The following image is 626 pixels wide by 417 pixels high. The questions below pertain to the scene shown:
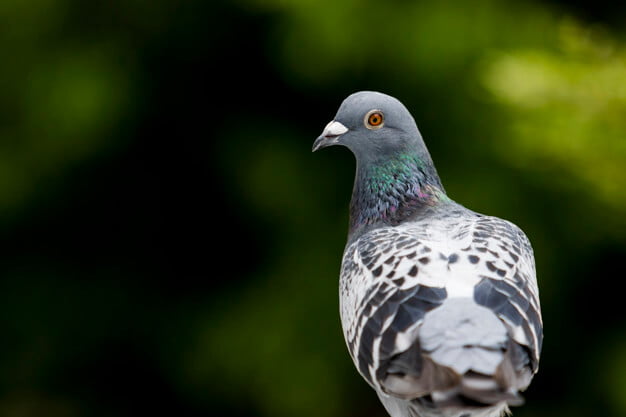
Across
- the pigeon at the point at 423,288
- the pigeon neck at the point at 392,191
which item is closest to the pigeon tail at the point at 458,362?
the pigeon at the point at 423,288

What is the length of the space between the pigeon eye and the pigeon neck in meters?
0.14

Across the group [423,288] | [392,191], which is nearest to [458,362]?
[423,288]

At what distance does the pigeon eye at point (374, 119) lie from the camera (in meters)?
2.68

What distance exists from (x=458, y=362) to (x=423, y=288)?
1.01 ft

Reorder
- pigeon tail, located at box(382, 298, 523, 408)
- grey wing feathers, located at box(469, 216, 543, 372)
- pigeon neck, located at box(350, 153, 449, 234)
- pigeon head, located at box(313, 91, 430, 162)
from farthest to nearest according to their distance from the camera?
pigeon neck, located at box(350, 153, 449, 234), pigeon head, located at box(313, 91, 430, 162), grey wing feathers, located at box(469, 216, 543, 372), pigeon tail, located at box(382, 298, 523, 408)

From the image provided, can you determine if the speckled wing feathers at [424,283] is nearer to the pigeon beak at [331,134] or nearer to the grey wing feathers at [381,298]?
the grey wing feathers at [381,298]

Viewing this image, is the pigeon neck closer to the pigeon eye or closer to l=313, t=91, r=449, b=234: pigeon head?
l=313, t=91, r=449, b=234: pigeon head

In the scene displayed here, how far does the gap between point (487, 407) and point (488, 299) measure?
1.11ft

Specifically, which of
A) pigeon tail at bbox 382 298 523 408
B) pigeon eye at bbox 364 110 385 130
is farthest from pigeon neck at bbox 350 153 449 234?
pigeon tail at bbox 382 298 523 408

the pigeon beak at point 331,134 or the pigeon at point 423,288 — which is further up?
the pigeon beak at point 331,134

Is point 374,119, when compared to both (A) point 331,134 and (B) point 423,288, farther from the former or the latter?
(B) point 423,288

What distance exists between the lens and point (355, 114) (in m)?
2.69

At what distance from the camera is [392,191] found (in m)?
2.78

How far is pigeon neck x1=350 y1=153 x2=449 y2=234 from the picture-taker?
9.14 ft
